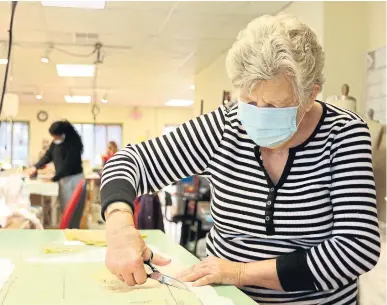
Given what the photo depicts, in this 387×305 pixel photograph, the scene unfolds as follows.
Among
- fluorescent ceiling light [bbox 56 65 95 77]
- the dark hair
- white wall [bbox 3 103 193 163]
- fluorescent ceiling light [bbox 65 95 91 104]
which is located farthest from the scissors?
white wall [bbox 3 103 193 163]

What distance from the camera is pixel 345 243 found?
1005mm

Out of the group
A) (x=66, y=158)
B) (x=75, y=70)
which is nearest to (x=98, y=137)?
(x=75, y=70)

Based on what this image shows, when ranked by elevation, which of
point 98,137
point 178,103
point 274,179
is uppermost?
point 178,103

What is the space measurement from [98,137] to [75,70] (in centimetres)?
570

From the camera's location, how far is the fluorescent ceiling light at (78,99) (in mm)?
10383

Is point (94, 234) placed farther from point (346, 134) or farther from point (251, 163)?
point (346, 134)

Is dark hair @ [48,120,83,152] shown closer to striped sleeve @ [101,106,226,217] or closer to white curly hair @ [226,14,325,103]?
striped sleeve @ [101,106,226,217]

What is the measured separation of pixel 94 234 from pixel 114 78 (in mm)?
6714

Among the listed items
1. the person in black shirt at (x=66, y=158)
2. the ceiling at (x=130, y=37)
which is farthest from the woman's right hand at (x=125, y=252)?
the person in black shirt at (x=66, y=158)

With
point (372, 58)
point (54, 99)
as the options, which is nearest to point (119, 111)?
point (54, 99)

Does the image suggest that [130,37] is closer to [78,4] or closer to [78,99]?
[78,4]

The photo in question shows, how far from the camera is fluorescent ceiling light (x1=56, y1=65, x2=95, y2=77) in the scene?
22.5ft

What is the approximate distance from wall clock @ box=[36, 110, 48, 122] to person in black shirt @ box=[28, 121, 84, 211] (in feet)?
22.0

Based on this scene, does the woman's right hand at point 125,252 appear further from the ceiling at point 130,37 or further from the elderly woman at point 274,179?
the ceiling at point 130,37
